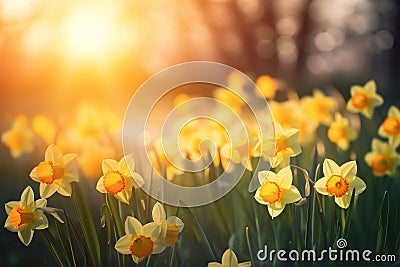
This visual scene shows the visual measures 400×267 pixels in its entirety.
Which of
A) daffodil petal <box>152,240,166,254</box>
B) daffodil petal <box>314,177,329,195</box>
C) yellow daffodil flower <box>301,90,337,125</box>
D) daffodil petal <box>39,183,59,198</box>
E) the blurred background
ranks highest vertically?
the blurred background

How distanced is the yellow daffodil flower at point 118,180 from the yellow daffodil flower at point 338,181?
0.34m

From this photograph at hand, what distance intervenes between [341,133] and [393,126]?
0.12m

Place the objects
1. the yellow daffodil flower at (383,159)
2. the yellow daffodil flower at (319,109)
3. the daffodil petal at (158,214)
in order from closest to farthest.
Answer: the daffodil petal at (158,214) → the yellow daffodil flower at (383,159) → the yellow daffodil flower at (319,109)

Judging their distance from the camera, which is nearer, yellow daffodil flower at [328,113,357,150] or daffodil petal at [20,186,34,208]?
daffodil petal at [20,186,34,208]

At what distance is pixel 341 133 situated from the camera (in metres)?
1.64

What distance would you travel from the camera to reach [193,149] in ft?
4.60

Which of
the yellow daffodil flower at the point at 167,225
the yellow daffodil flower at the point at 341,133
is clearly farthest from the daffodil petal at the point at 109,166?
the yellow daffodil flower at the point at 341,133

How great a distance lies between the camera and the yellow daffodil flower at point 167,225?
1182 millimetres

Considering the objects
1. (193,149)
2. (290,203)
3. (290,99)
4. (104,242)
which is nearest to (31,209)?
(104,242)

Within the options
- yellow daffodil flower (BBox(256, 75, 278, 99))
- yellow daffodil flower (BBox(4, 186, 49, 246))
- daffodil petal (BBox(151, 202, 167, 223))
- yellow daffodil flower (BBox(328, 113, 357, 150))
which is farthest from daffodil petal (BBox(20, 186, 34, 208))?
yellow daffodil flower (BBox(328, 113, 357, 150))

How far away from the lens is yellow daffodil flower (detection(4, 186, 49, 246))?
121cm

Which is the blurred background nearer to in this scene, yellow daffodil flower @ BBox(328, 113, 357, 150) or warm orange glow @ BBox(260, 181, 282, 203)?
yellow daffodil flower @ BBox(328, 113, 357, 150)

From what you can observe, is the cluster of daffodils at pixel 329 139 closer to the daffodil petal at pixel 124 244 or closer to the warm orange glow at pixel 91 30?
the daffodil petal at pixel 124 244

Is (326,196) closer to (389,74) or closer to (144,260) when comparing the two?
(144,260)
